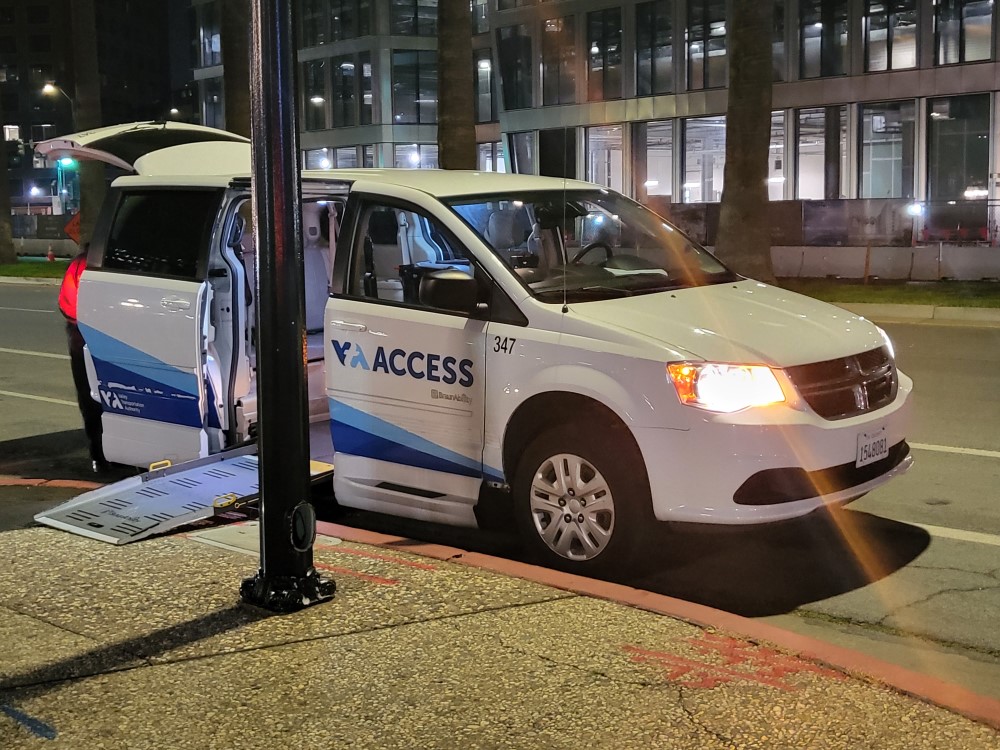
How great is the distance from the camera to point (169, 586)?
17.6ft

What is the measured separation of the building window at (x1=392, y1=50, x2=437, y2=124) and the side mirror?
164 ft

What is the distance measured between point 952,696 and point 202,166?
549 cm

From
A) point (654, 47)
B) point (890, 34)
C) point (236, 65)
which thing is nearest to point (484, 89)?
point (654, 47)

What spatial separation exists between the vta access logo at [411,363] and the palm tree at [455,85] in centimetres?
1436

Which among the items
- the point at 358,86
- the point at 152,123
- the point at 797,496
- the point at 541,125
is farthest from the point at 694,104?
the point at 797,496

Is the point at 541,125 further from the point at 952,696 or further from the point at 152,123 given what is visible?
the point at 952,696

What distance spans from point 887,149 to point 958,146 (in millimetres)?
2195

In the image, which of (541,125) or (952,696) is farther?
(541,125)

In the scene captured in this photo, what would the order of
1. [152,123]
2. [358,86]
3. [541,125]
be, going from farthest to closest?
[358,86], [541,125], [152,123]

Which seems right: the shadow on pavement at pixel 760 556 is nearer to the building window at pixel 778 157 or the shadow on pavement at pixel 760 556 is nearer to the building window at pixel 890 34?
the building window at pixel 890 34

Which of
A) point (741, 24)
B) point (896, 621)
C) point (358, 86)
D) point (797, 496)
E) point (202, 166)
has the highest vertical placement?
point (358, 86)

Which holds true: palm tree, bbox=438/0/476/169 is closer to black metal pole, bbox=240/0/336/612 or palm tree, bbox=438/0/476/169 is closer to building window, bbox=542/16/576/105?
black metal pole, bbox=240/0/336/612

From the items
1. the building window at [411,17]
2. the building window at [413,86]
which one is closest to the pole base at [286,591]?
the building window at [413,86]

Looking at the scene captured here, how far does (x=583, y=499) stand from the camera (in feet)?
18.3
